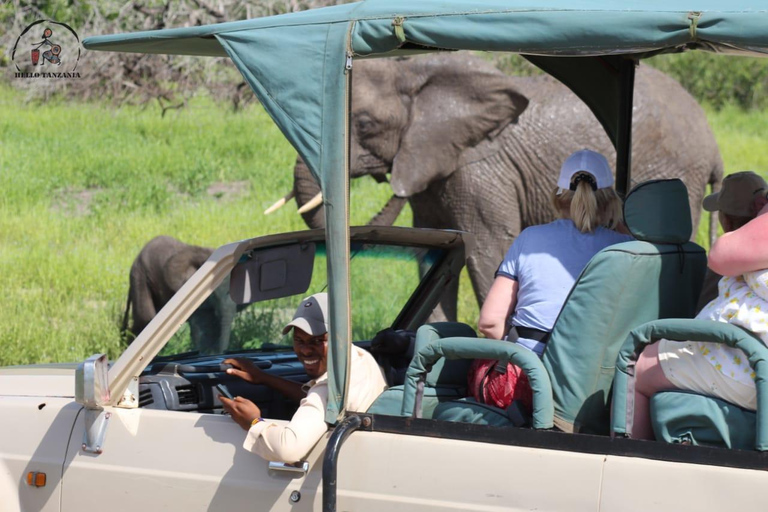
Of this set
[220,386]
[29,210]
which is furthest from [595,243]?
[29,210]

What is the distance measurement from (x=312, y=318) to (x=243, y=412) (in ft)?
1.22

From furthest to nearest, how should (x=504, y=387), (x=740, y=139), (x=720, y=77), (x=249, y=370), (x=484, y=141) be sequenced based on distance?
(x=720, y=77) → (x=740, y=139) → (x=484, y=141) → (x=249, y=370) → (x=504, y=387)

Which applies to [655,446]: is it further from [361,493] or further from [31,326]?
[31,326]

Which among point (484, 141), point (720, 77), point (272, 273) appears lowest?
point (272, 273)

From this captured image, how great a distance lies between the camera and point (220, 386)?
12.0ft

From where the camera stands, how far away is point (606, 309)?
304 centimetres

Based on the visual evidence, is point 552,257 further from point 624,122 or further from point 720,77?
point 720,77

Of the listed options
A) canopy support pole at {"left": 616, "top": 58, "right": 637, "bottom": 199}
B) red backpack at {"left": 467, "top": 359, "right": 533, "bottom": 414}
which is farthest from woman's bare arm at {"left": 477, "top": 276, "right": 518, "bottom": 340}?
canopy support pole at {"left": 616, "top": 58, "right": 637, "bottom": 199}

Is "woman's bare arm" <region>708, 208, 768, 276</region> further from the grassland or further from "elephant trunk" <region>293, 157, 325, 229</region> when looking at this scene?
"elephant trunk" <region>293, 157, 325, 229</region>

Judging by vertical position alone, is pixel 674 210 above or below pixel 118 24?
below

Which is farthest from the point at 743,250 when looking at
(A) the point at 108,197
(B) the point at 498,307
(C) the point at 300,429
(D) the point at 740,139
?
(D) the point at 740,139

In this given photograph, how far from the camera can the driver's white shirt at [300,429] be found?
2969 millimetres

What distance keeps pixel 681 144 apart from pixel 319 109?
7740mm

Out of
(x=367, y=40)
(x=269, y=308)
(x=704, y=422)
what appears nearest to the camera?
(x=704, y=422)
